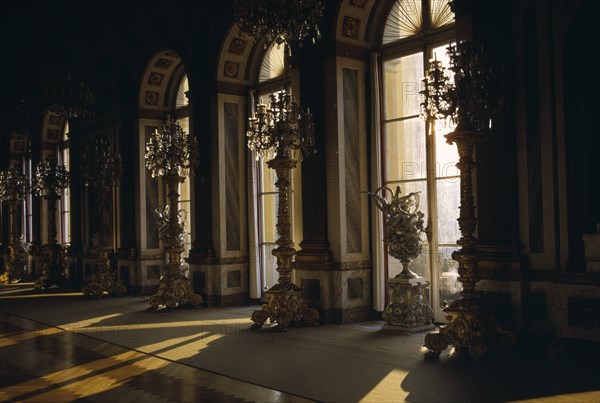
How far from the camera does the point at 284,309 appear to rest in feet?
25.3

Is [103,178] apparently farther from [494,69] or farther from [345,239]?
[494,69]

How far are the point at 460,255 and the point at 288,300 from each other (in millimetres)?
2634

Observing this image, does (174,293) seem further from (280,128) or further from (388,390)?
(388,390)

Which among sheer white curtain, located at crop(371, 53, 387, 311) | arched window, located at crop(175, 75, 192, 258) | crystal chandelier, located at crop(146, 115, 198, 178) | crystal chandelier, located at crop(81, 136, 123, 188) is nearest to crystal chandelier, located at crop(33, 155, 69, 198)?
crystal chandelier, located at crop(81, 136, 123, 188)

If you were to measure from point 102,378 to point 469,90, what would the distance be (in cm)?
426

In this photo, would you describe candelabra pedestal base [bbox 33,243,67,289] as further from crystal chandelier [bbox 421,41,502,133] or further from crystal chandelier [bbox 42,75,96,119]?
crystal chandelier [bbox 421,41,502,133]

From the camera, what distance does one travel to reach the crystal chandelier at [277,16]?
6082mm

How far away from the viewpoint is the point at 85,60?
14320 mm

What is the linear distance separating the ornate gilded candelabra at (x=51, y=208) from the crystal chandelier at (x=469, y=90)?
10350 millimetres

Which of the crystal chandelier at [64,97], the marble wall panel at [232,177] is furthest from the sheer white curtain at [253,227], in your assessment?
the crystal chandelier at [64,97]

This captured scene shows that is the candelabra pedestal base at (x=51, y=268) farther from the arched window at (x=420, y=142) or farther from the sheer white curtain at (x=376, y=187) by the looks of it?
the arched window at (x=420, y=142)

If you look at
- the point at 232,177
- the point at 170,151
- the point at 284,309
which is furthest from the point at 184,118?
the point at 284,309

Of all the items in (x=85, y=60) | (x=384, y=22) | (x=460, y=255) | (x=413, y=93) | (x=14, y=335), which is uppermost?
(x=85, y=60)

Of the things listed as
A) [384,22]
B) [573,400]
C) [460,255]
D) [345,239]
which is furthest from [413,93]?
[573,400]
